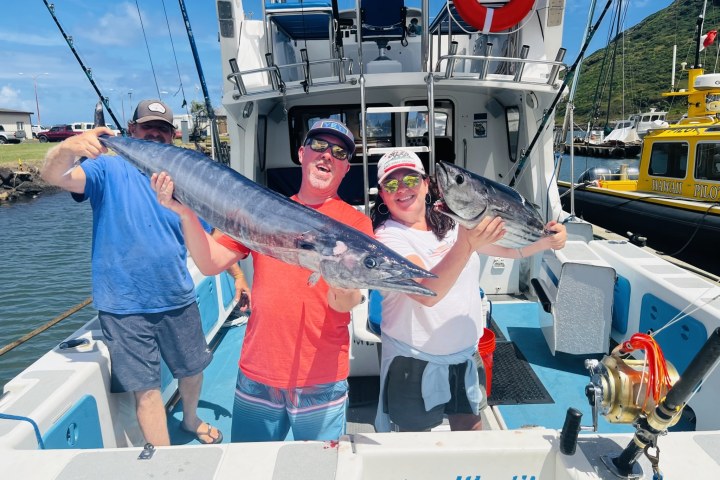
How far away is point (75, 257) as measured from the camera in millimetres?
13562

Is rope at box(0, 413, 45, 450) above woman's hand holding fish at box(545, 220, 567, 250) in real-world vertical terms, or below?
below

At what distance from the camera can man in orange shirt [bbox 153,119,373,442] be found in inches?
72.9

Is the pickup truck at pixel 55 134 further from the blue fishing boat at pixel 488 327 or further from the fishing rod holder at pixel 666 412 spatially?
the fishing rod holder at pixel 666 412

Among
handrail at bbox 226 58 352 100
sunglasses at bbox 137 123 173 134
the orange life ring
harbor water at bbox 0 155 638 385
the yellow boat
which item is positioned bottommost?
harbor water at bbox 0 155 638 385

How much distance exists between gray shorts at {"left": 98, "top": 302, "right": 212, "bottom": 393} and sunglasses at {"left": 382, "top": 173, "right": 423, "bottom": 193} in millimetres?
1347

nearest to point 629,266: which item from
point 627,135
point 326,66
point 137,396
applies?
point 137,396

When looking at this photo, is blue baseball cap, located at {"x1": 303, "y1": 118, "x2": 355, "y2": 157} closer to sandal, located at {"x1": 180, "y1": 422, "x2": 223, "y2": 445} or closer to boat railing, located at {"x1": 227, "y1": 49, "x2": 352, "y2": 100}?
sandal, located at {"x1": 180, "y1": 422, "x2": 223, "y2": 445}

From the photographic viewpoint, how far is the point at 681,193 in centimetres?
1069

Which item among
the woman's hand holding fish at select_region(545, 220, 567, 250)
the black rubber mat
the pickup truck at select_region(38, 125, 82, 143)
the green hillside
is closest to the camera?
the woman's hand holding fish at select_region(545, 220, 567, 250)

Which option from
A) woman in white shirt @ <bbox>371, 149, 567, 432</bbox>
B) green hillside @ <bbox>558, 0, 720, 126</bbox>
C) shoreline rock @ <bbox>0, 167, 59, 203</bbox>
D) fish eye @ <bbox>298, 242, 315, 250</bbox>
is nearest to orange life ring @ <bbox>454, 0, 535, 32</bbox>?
woman in white shirt @ <bbox>371, 149, 567, 432</bbox>

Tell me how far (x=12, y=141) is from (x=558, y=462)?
57740 millimetres

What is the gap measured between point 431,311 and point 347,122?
4.57 metres

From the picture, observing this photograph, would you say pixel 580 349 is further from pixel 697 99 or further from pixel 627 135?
pixel 627 135

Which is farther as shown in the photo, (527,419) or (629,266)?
(629,266)
